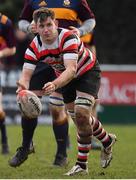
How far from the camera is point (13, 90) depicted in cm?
A: 1869

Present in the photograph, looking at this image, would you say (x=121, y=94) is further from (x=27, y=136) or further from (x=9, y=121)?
(x=27, y=136)

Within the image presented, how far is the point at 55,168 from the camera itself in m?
9.76

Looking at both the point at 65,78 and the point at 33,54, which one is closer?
the point at 65,78

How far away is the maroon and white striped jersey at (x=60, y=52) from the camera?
8.59m

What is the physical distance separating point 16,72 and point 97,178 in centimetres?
1045

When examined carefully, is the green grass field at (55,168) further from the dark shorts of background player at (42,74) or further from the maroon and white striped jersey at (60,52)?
the maroon and white striped jersey at (60,52)

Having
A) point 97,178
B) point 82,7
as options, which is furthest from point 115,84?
point 97,178

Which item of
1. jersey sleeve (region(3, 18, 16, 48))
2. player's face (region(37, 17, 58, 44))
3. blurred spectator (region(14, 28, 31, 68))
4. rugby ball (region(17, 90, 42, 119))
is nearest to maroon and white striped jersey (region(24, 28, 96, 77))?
player's face (region(37, 17, 58, 44))

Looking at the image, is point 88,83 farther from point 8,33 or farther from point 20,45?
point 20,45

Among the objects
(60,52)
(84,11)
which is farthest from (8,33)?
(60,52)

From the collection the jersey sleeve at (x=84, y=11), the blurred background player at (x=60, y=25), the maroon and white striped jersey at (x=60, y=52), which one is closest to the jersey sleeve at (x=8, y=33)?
the blurred background player at (x=60, y=25)

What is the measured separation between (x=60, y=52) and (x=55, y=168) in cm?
176

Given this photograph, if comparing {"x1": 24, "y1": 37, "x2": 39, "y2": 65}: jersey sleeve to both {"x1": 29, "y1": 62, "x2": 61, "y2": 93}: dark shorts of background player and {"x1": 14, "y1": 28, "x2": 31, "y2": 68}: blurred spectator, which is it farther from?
{"x1": 14, "y1": 28, "x2": 31, "y2": 68}: blurred spectator

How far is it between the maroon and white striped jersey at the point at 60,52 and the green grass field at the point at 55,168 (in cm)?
119
